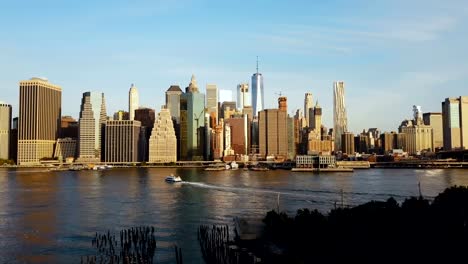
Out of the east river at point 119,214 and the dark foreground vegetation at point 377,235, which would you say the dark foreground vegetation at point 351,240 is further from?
the east river at point 119,214

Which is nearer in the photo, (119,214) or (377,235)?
(377,235)

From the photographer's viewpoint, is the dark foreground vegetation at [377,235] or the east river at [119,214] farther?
the east river at [119,214]

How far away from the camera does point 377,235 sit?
102 feet

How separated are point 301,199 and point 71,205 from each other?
2957 centimetres

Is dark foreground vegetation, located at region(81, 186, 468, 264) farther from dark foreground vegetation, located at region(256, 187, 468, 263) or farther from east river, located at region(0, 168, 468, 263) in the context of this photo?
east river, located at region(0, 168, 468, 263)

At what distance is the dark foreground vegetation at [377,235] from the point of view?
27.9m

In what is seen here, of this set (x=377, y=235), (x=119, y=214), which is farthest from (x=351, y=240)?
(x=119, y=214)

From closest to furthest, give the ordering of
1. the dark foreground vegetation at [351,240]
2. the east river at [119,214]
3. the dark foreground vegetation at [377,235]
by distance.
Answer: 1. the dark foreground vegetation at [377,235]
2. the dark foreground vegetation at [351,240]
3. the east river at [119,214]

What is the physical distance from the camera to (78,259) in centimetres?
3512

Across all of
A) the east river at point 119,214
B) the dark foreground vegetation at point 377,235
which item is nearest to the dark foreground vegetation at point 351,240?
the dark foreground vegetation at point 377,235

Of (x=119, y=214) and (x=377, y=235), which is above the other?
(x=377, y=235)

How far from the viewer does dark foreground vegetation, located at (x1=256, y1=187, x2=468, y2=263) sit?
91.7ft

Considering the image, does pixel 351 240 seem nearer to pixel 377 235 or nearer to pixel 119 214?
pixel 377 235

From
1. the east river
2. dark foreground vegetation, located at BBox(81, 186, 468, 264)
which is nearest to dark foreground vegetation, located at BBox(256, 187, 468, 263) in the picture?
dark foreground vegetation, located at BBox(81, 186, 468, 264)
